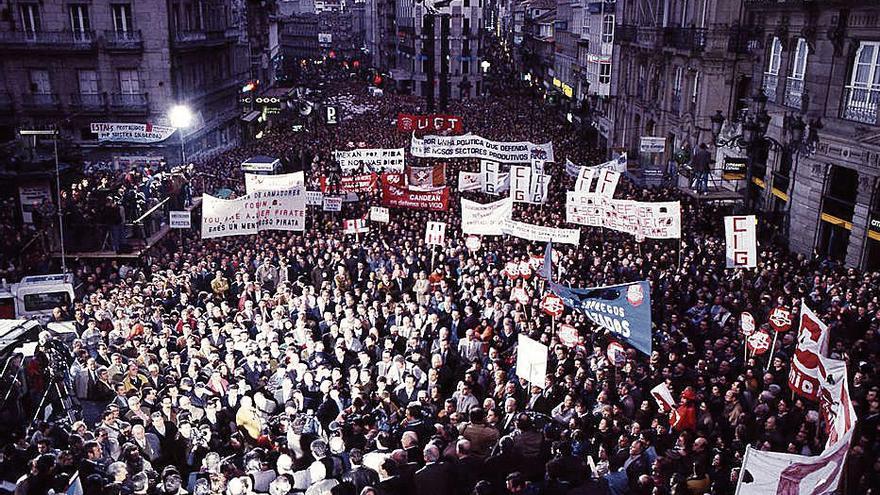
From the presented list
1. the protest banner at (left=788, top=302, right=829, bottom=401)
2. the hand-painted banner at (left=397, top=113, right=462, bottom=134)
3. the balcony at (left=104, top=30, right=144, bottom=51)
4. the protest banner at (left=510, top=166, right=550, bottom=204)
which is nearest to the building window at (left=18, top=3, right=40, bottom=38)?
the balcony at (left=104, top=30, right=144, bottom=51)

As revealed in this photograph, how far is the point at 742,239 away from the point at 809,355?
5627 millimetres

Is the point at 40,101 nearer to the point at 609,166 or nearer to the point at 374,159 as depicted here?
the point at 374,159

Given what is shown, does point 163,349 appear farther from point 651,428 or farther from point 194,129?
point 194,129

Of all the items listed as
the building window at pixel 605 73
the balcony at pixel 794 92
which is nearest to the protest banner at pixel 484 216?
the balcony at pixel 794 92

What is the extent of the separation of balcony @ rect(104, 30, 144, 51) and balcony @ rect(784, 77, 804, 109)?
91.9 ft

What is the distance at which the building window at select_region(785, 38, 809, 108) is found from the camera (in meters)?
21.5

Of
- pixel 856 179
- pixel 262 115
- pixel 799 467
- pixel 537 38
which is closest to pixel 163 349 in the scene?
pixel 799 467

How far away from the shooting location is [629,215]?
59.1 feet

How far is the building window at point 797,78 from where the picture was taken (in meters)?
21.5

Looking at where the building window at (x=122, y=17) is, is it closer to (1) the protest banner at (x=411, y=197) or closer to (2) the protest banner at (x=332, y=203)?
(2) the protest banner at (x=332, y=203)

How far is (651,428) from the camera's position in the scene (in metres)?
9.84

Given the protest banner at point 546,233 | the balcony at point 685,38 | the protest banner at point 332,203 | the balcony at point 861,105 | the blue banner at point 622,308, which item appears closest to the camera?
the blue banner at point 622,308

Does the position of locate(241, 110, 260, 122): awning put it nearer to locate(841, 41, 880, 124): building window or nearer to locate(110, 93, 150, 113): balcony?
locate(110, 93, 150, 113): balcony

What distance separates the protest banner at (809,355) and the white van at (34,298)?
599 inches
